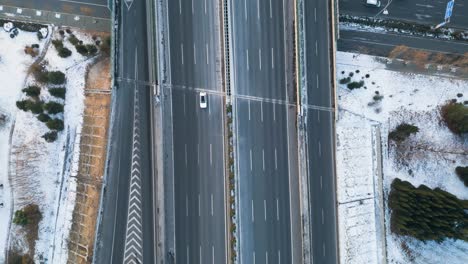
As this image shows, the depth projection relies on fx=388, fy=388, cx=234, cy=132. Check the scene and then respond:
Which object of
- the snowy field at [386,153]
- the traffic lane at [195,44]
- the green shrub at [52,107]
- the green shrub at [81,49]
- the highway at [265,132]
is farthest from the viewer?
the snowy field at [386,153]

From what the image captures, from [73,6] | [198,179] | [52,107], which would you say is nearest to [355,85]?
[198,179]

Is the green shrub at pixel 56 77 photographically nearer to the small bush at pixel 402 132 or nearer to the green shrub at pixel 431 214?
the small bush at pixel 402 132

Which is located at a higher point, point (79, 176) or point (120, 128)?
point (120, 128)

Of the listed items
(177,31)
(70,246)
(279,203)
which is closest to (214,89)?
(177,31)

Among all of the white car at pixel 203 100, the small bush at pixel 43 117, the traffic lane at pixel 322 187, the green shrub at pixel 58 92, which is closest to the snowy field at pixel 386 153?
the traffic lane at pixel 322 187

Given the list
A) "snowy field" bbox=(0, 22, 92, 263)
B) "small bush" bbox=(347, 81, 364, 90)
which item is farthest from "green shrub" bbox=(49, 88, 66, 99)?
"small bush" bbox=(347, 81, 364, 90)

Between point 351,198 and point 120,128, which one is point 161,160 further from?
point 351,198
